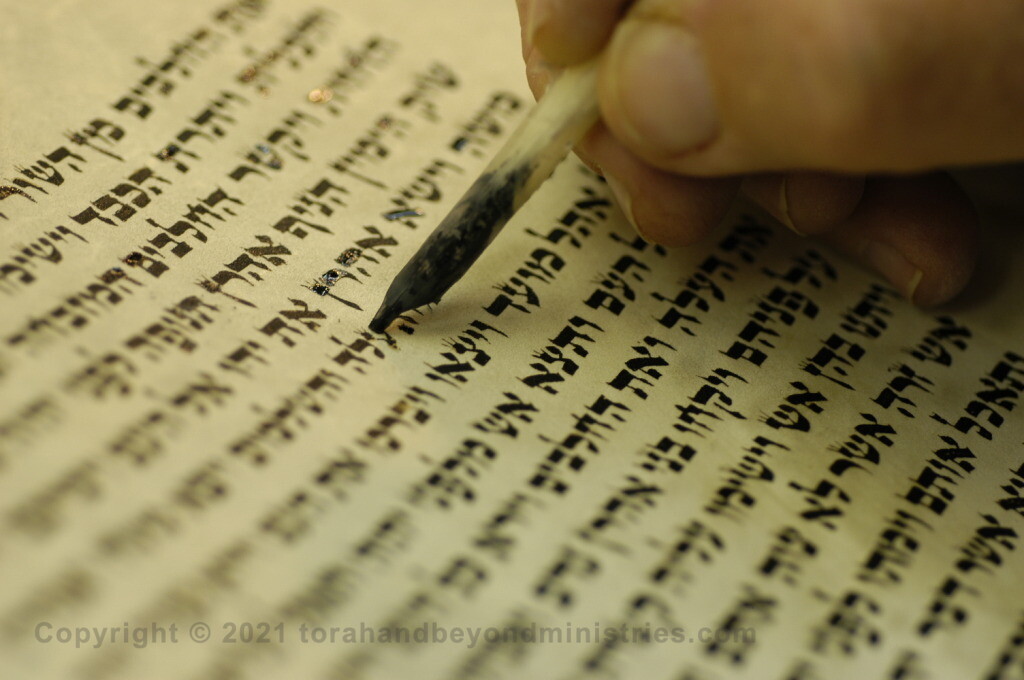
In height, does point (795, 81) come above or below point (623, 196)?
above

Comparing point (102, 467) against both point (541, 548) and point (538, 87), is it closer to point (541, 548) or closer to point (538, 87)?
point (541, 548)

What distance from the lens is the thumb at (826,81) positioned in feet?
1.12

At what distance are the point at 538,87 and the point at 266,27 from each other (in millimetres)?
231

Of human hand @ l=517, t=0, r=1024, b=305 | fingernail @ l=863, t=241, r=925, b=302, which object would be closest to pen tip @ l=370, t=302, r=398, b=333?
human hand @ l=517, t=0, r=1024, b=305

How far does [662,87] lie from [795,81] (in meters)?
0.06

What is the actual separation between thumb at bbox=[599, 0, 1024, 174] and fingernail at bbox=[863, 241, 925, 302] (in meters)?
0.15

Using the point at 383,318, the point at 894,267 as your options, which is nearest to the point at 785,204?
Answer: the point at 894,267

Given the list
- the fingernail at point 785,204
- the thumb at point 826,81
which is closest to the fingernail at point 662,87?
the thumb at point 826,81

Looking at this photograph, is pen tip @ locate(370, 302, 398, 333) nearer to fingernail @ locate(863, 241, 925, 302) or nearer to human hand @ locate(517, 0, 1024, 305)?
human hand @ locate(517, 0, 1024, 305)

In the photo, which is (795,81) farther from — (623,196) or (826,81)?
(623,196)

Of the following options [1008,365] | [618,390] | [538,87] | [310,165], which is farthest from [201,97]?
[1008,365]

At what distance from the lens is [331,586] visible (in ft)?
1.16

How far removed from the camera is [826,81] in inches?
13.8

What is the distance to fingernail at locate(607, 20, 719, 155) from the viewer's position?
38 centimetres
